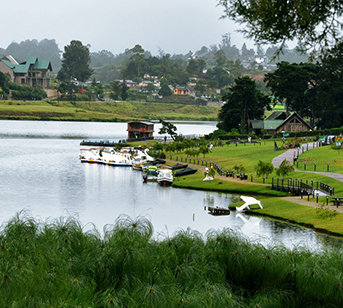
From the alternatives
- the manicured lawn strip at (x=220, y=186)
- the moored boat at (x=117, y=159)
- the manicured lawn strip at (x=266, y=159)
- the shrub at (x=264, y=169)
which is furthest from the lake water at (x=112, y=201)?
the manicured lawn strip at (x=266, y=159)

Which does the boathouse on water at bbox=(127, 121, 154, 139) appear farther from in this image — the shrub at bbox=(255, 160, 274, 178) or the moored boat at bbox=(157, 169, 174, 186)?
the shrub at bbox=(255, 160, 274, 178)

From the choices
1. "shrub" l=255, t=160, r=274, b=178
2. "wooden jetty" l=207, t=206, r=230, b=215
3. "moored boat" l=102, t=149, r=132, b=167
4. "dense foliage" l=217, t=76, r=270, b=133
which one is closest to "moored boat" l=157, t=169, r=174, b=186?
"shrub" l=255, t=160, r=274, b=178

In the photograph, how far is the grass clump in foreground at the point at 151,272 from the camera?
64.8 feet

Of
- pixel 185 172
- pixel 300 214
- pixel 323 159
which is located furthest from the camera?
pixel 185 172

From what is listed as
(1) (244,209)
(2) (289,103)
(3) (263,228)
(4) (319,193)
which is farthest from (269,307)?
A: (2) (289,103)

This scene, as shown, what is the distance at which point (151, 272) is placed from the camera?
2323 cm

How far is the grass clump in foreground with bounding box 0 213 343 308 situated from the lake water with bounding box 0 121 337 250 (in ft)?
12.9

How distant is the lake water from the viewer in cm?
4391

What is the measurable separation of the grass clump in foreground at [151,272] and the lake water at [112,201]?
393cm

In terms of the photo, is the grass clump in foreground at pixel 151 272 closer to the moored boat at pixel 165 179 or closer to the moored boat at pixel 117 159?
the moored boat at pixel 165 179

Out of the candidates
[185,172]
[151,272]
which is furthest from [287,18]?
[185,172]

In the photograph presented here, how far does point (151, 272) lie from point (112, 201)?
3729 centimetres

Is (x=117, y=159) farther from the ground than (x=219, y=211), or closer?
closer

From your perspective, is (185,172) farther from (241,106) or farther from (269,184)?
(241,106)
